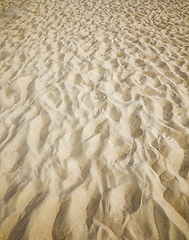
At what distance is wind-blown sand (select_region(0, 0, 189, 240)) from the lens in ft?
3.44

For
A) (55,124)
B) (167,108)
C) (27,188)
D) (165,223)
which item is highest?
(55,124)

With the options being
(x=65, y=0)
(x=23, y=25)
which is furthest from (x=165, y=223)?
(x=65, y=0)

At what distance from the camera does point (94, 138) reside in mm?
1508

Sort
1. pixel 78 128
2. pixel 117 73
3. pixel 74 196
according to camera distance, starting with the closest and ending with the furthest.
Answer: pixel 74 196, pixel 78 128, pixel 117 73

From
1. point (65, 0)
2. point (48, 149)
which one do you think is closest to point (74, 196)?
point (48, 149)

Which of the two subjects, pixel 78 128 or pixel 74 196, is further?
pixel 78 128

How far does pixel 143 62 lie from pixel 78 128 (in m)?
1.96

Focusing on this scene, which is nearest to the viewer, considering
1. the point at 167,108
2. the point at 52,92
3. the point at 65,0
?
the point at 167,108

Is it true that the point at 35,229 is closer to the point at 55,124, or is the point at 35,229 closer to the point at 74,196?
the point at 74,196

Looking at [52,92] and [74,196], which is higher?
[52,92]

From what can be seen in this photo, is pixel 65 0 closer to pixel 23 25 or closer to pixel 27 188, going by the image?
pixel 23 25

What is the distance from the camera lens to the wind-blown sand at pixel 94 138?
41.3 inches

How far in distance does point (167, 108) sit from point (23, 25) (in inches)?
174

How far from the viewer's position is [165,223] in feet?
3.35
